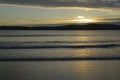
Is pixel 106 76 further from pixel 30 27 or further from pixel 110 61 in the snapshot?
pixel 30 27

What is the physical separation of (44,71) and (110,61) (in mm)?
3503

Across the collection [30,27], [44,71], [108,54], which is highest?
[44,71]

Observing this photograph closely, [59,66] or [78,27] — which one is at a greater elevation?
[59,66]

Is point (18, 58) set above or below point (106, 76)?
below

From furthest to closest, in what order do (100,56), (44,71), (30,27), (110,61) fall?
(30,27) < (100,56) < (110,61) < (44,71)

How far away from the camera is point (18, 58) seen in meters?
20.0

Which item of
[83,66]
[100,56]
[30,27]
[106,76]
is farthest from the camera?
[30,27]

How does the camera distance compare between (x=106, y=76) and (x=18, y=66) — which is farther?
(x=18, y=66)

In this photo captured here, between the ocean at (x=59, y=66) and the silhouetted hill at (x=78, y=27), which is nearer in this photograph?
the ocean at (x=59, y=66)

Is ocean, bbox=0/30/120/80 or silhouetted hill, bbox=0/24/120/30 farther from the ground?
ocean, bbox=0/30/120/80

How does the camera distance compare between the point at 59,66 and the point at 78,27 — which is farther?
the point at 78,27

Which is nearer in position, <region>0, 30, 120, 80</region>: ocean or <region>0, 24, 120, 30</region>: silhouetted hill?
<region>0, 30, 120, 80</region>: ocean

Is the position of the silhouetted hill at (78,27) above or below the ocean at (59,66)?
below

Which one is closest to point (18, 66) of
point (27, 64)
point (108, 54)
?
point (27, 64)
